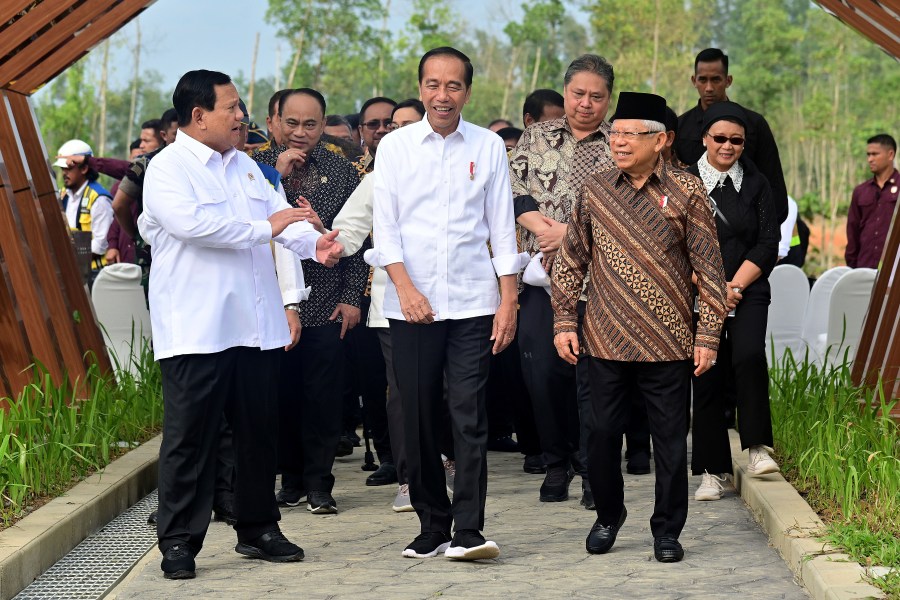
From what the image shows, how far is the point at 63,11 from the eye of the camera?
9.41 m

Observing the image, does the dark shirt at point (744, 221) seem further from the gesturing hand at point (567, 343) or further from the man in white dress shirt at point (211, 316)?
the man in white dress shirt at point (211, 316)

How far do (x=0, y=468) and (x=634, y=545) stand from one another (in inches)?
118

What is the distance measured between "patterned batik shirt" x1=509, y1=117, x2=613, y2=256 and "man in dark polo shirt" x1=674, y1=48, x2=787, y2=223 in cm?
110

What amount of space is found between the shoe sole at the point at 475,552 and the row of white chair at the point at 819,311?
4.92 metres

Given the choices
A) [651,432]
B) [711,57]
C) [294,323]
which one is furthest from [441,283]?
[711,57]

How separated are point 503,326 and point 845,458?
6.53ft

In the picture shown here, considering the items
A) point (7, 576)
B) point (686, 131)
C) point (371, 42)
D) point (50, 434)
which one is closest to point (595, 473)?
point (7, 576)

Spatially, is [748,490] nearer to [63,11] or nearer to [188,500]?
[188,500]

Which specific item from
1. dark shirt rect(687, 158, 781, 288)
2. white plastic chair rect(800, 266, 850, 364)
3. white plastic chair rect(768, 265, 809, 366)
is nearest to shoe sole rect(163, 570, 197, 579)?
dark shirt rect(687, 158, 781, 288)

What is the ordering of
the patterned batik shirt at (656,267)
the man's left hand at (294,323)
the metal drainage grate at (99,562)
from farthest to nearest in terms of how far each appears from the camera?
the man's left hand at (294,323), the patterned batik shirt at (656,267), the metal drainage grate at (99,562)

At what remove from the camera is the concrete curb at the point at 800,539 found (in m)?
5.43

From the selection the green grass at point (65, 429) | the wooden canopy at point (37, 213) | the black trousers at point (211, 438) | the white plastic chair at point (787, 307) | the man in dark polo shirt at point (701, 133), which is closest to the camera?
the black trousers at point (211, 438)

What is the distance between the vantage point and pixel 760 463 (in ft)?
25.5

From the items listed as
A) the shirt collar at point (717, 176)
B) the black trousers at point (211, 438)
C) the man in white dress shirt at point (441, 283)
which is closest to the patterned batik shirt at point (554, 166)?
the shirt collar at point (717, 176)
